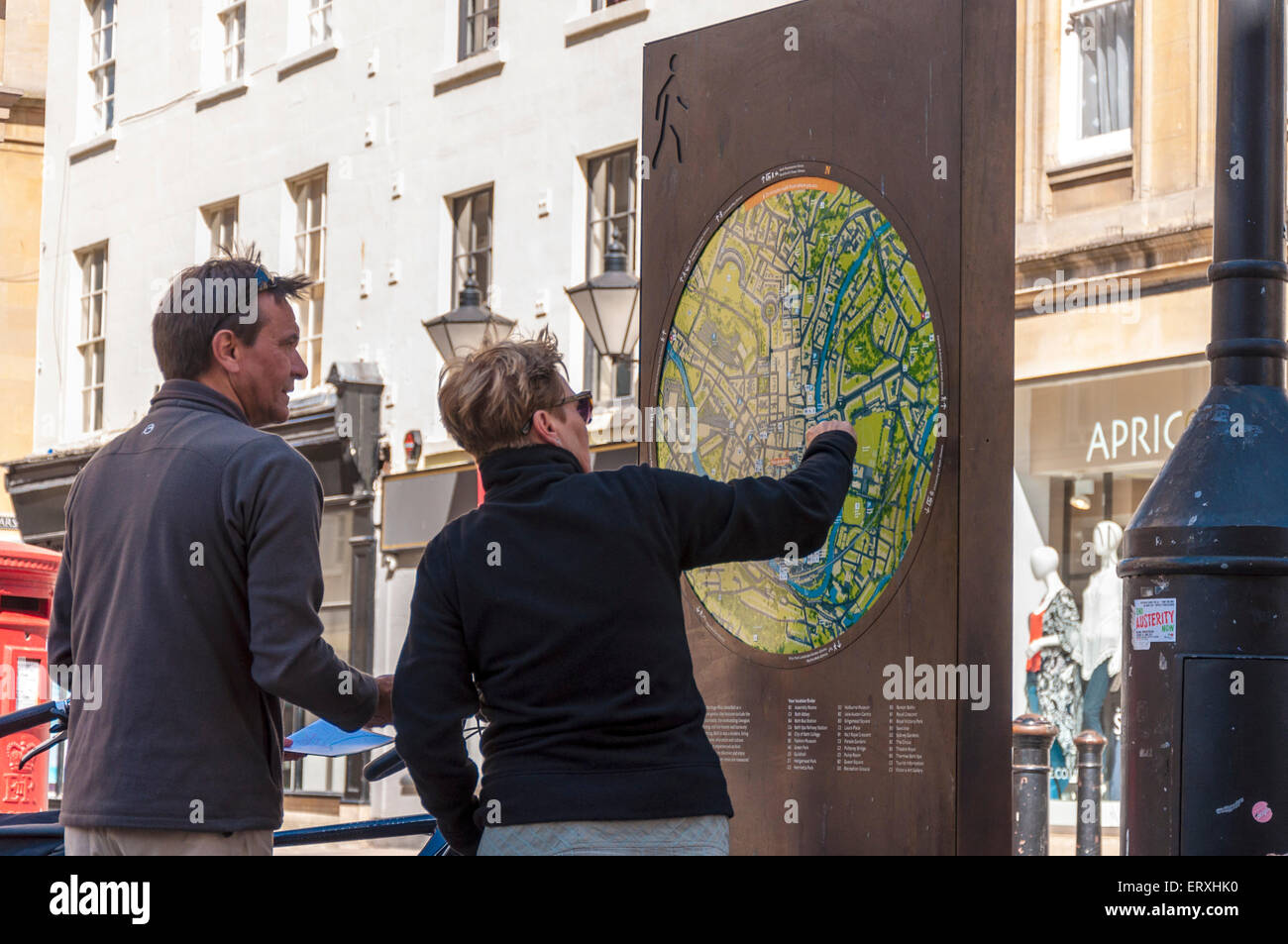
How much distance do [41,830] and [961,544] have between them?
228 cm

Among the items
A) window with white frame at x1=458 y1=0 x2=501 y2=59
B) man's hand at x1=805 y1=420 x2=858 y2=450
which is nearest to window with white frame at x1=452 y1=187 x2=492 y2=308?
window with white frame at x1=458 y1=0 x2=501 y2=59

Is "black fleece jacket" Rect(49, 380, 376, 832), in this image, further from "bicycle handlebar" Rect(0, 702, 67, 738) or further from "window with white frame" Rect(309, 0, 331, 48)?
"window with white frame" Rect(309, 0, 331, 48)

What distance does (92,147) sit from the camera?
22828 millimetres

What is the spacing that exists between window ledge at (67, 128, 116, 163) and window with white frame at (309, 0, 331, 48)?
4.01 metres

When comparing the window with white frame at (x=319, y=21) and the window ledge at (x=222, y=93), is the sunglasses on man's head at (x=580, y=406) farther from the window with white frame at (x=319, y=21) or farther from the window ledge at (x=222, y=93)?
the window ledge at (x=222, y=93)

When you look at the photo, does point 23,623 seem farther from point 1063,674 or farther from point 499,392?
point 499,392

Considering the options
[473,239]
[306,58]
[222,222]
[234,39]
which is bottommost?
[473,239]

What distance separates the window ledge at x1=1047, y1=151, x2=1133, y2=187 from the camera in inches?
498

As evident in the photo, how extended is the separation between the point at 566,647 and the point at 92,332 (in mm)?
20598

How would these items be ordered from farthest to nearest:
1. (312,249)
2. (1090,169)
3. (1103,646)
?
(312,249) → (1090,169) → (1103,646)

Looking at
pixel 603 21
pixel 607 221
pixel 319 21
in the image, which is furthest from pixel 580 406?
pixel 319 21

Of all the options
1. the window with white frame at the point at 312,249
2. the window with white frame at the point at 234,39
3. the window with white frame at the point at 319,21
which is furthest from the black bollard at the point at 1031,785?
the window with white frame at the point at 234,39

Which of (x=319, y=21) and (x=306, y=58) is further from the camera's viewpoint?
(x=319, y=21)

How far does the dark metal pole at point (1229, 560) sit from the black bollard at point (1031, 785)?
335 cm
